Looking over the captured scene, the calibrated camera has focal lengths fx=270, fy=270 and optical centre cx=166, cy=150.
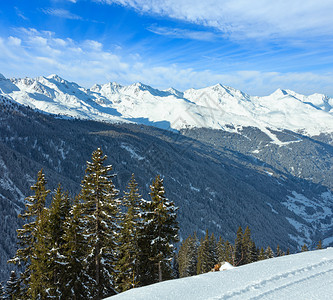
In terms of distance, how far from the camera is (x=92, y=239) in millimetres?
Result: 18781

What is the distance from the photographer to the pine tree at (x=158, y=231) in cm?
2012

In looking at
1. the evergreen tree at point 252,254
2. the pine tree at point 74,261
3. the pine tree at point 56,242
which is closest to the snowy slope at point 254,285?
the pine tree at point 74,261

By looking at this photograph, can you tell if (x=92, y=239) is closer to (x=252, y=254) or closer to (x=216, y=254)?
(x=216, y=254)

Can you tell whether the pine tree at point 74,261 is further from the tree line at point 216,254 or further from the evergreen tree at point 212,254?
the evergreen tree at point 212,254

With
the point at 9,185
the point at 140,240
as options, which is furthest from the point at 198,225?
the point at 140,240

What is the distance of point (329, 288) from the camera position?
10.0 metres

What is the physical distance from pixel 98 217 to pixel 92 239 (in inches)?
61.7

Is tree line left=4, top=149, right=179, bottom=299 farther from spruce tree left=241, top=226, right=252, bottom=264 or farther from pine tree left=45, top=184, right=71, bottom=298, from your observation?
spruce tree left=241, top=226, right=252, bottom=264

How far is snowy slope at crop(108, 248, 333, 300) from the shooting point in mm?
9500

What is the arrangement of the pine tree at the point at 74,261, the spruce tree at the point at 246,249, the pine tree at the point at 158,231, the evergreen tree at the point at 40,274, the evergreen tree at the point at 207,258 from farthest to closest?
1. the spruce tree at the point at 246,249
2. the evergreen tree at the point at 207,258
3. the pine tree at the point at 158,231
4. the pine tree at the point at 74,261
5. the evergreen tree at the point at 40,274

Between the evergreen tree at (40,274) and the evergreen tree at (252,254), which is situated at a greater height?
the evergreen tree at (40,274)

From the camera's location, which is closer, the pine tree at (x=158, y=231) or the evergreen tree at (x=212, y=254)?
the pine tree at (x=158, y=231)

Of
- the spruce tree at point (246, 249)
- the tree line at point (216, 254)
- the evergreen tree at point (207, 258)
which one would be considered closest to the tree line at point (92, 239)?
the evergreen tree at point (207, 258)

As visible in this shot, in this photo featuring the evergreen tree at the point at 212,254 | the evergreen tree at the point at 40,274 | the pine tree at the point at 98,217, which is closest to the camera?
the evergreen tree at the point at 40,274
